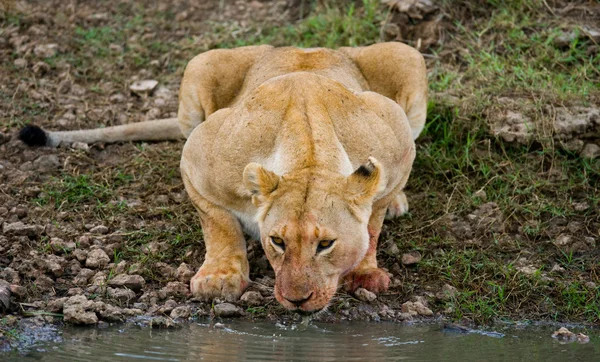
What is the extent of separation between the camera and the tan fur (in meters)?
5.23

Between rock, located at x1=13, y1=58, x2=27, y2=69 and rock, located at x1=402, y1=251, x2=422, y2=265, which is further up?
rock, located at x1=402, y1=251, x2=422, y2=265

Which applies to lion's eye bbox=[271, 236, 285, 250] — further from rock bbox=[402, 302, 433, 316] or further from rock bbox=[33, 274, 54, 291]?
rock bbox=[33, 274, 54, 291]

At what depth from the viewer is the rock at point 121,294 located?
585 centimetres

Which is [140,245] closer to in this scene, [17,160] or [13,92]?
[17,160]

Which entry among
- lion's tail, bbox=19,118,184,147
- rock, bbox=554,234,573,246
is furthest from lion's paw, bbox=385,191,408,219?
lion's tail, bbox=19,118,184,147

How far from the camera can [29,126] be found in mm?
7594

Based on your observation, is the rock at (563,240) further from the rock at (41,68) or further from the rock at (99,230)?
the rock at (41,68)

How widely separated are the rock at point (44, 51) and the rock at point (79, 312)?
4.21 meters

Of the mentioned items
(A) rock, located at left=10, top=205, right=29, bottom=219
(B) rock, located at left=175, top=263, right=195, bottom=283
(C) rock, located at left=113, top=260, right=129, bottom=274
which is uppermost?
(B) rock, located at left=175, top=263, right=195, bottom=283

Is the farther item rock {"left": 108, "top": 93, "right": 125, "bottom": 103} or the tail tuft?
rock {"left": 108, "top": 93, "right": 125, "bottom": 103}

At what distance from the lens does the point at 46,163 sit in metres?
7.57

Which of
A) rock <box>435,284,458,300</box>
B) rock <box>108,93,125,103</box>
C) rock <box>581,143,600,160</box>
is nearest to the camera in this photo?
rock <box>435,284,458,300</box>

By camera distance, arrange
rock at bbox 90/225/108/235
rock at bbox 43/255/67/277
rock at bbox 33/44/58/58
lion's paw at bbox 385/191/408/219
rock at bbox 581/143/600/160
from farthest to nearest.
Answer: rock at bbox 33/44/58/58 → rock at bbox 581/143/600/160 → lion's paw at bbox 385/191/408/219 → rock at bbox 90/225/108/235 → rock at bbox 43/255/67/277

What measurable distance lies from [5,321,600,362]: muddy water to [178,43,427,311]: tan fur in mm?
266
